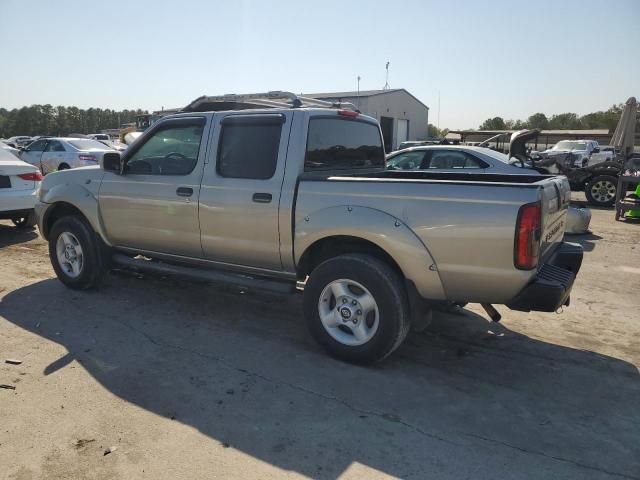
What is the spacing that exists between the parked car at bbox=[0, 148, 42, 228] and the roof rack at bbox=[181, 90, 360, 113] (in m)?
4.55

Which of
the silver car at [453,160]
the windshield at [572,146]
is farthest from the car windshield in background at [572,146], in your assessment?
the silver car at [453,160]

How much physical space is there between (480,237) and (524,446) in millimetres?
1281

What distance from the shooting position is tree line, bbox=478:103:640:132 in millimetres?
62094

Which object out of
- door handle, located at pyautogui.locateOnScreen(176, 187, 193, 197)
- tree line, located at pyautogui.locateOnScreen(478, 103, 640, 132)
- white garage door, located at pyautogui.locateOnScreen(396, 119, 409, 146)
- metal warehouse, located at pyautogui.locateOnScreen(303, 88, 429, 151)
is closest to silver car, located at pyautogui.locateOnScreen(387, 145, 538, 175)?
door handle, located at pyautogui.locateOnScreen(176, 187, 193, 197)

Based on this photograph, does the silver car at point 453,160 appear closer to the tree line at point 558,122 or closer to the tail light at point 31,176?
the tail light at point 31,176

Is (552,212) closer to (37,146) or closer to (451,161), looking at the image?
(451,161)

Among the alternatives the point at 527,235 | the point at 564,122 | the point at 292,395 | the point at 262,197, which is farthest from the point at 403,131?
the point at 292,395

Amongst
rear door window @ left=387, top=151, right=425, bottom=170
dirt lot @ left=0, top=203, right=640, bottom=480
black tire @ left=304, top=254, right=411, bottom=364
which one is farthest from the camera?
rear door window @ left=387, top=151, right=425, bottom=170

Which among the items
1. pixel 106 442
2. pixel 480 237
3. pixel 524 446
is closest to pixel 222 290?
pixel 106 442

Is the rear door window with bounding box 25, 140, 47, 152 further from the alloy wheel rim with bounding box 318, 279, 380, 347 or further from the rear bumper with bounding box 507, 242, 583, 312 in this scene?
the rear bumper with bounding box 507, 242, 583, 312

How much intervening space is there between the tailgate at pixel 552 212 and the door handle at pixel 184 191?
2979 mm

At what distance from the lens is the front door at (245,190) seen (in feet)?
13.9

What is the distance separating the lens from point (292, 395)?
3459mm

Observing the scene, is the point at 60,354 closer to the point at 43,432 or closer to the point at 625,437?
the point at 43,432
